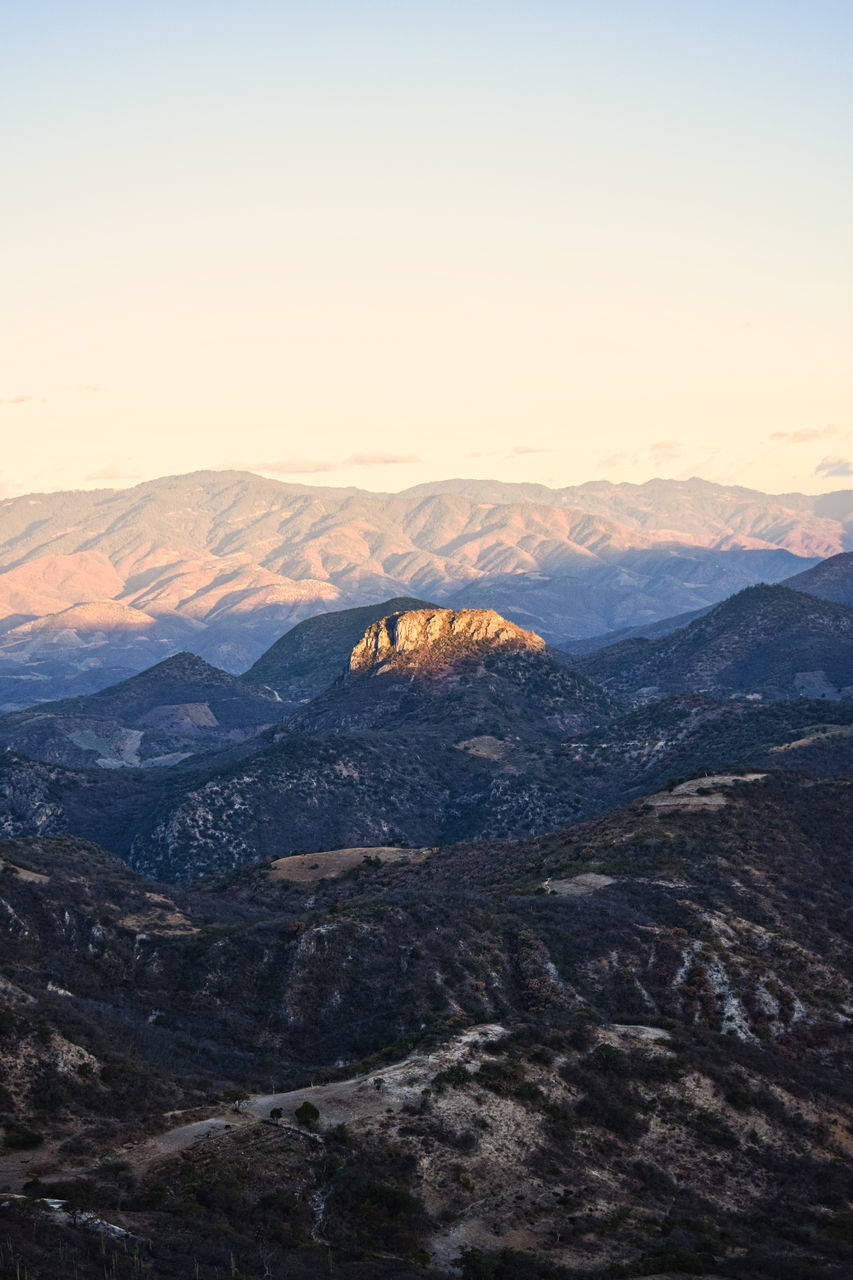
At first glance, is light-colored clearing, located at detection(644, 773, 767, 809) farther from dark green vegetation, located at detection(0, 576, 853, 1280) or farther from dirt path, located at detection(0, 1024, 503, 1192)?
dirt path, located at detection(0, 1024, 503, 1192)

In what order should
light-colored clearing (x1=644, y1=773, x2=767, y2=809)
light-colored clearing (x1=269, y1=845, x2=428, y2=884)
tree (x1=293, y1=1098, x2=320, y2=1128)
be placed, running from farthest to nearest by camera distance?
1. light-colored clearing (x1=269, y1=845, x2=428, y2=884)
2. light-colored clearing (x1=644, y1=773, x2=767, y2=809)
3. tree (x1=293, y1=1098, x2=320, y2=1128)

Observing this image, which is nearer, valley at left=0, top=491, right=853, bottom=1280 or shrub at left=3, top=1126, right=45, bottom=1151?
valley at left=0, top=491, right=853, bottom=1280

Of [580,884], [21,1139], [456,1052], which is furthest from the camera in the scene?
[580,884]

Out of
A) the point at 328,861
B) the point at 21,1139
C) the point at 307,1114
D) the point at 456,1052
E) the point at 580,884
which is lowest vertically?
the point at 328,861

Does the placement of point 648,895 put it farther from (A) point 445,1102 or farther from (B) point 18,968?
(B) point 18,968

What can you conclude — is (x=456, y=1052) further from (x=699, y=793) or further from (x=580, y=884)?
(x=699, y=793)

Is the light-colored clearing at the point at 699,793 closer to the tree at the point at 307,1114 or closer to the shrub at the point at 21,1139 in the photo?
the tree at the point at 307,1114

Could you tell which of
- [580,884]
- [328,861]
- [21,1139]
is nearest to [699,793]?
[580,884]

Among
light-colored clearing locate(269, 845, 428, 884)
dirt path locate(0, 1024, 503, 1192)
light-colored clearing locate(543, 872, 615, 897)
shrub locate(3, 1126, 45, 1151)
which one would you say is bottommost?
light-colored clearing locate(269, 845, 428, 884)

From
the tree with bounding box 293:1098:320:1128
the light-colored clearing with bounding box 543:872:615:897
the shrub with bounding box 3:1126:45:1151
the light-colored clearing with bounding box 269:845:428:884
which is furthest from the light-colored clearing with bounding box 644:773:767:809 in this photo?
the shrub with bounding box 3:1126:45:1151
